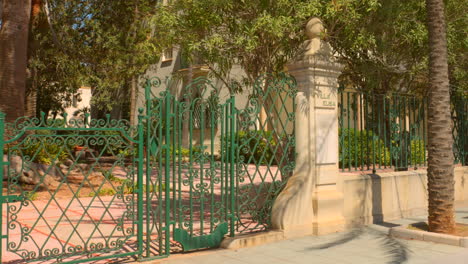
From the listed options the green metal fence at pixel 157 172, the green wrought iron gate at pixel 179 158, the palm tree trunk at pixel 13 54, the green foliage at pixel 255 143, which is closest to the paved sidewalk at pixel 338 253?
the green wrought iron gate at pixel 179 158

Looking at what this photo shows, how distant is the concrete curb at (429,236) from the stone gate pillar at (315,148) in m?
0.95

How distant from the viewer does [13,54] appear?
13578mm

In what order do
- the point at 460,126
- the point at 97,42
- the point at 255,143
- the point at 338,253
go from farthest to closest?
the point at 97,42 < the point at 460,126 < the point at 255,143 < the point at 338,253

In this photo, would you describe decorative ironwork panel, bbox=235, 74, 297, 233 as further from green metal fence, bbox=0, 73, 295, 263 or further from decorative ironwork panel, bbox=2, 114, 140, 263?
decorative ironwork panel, bbox=2, 114, 140, 263

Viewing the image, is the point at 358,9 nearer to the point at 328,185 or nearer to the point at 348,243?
the point at 328,185

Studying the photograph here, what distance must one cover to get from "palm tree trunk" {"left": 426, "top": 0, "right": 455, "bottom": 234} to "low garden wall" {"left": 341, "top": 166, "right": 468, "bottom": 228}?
4.62 ft

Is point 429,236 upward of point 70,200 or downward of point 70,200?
downward

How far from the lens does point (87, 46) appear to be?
62.3 feet

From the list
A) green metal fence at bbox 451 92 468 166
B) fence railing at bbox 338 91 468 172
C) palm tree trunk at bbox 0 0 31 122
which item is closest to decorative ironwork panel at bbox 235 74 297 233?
fence railing at bbox 338 91 468 172

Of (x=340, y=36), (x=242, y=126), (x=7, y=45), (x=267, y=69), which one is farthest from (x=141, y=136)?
(x=7, y=45)

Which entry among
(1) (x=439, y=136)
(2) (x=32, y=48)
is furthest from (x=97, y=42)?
(1) (x=439, y=136)

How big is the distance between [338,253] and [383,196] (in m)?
3.09

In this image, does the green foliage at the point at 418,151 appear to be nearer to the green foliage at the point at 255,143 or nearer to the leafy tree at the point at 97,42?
the green foliage at the point at 255,143

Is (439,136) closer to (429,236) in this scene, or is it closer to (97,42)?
(429,236)
